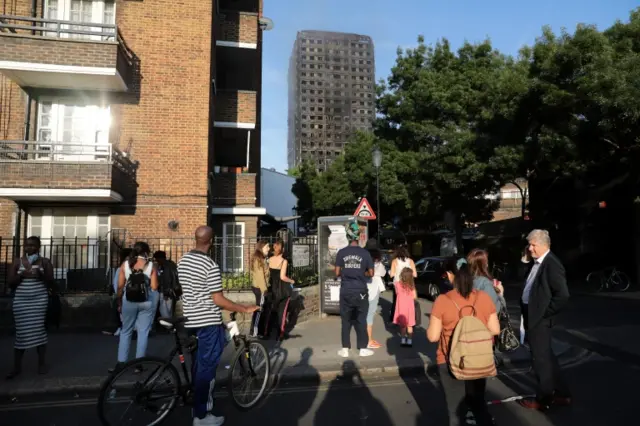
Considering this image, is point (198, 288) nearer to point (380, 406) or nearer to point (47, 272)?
point (380, 406)

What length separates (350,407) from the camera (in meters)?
5.10

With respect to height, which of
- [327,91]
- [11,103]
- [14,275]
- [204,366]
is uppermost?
[327,91]

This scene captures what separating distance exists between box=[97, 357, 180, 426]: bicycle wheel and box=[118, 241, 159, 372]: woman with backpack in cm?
162

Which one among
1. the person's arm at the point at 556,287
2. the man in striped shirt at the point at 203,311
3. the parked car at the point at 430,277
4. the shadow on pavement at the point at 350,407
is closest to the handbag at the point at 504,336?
the shadow on pavement at the point at 350,407

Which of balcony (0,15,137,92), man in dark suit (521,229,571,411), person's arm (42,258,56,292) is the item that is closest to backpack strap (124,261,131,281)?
person's arm (42,258,56,292)

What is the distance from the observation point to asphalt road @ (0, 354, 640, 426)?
15.3ft

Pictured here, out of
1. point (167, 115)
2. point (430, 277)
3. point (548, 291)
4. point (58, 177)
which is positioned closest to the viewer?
point (548, 291)

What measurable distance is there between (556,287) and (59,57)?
37.2 feet

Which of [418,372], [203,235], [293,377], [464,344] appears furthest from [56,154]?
[464,344]

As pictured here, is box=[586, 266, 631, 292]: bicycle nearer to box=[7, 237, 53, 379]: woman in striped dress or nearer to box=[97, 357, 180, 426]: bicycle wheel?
box=[97, 357, 180, 426]: bicycle wheel

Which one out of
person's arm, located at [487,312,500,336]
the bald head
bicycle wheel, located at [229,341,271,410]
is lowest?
bicycle wheel, located at [229,341,271,410]

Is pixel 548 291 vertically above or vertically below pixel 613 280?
above

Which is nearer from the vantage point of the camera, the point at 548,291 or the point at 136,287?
the point at 548,291

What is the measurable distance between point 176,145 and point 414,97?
14384mm
